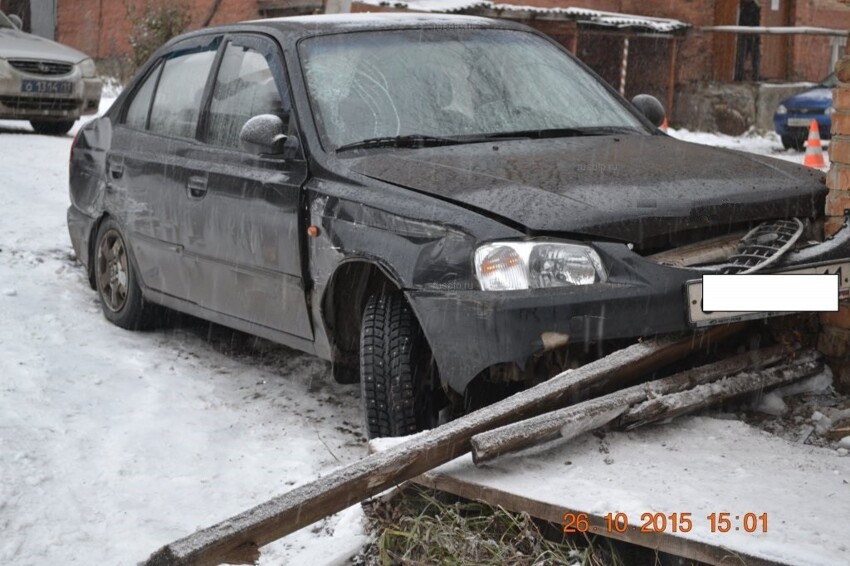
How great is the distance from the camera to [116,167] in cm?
673

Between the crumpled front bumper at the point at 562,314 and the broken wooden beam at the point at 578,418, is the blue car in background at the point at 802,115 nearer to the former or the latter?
the broken wooden beam at the point at 578,418

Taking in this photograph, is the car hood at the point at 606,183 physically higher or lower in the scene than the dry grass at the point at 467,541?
higher

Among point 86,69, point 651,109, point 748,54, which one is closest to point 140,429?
point 651,109

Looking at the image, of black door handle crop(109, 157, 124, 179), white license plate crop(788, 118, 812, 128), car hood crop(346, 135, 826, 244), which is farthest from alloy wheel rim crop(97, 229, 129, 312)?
white license plate crop(788, 118, 812, 128)

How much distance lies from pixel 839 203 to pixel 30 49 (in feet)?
38.5

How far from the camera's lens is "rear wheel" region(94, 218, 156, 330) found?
6.69m

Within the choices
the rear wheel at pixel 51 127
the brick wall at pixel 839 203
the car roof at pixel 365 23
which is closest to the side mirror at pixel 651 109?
the car roof at pixel 365 23

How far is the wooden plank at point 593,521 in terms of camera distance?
3279 millimetres

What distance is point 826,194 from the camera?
4902 mm

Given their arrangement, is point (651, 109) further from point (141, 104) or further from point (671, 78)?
point (671, 78)

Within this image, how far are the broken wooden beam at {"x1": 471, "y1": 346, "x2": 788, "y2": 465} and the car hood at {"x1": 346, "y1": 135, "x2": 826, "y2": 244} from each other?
19.7 inches

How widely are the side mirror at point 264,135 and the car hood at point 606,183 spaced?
387mm

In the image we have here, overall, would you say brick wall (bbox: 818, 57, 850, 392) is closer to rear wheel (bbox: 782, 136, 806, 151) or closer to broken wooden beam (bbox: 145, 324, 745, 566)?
broken wooden beam (bbox: 145, 324, 745, 566)
